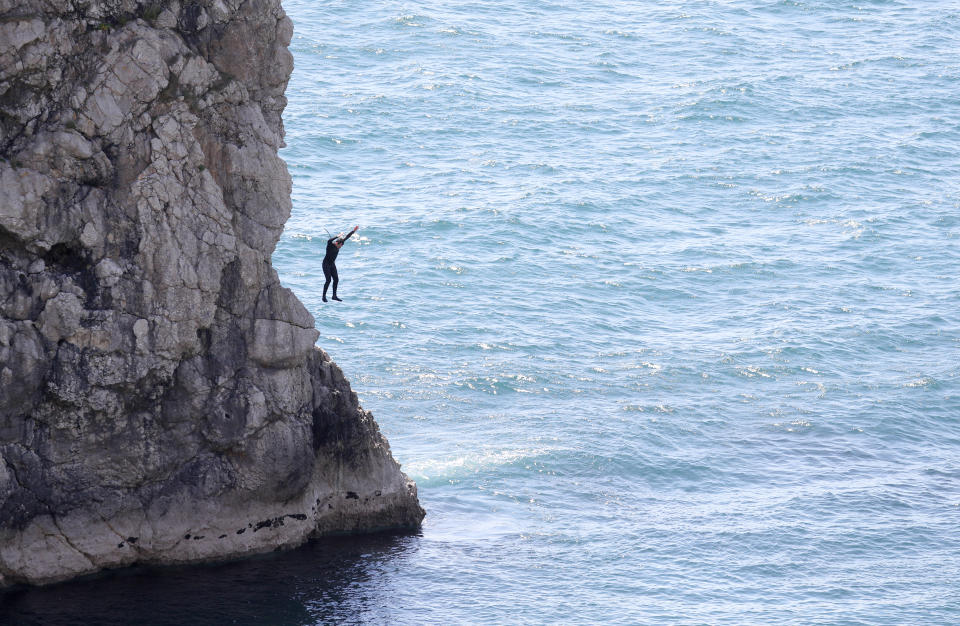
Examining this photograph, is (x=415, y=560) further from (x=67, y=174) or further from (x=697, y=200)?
(x=697, y=200)

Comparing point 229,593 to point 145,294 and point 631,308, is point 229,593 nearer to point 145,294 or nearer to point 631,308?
A: point 145,294

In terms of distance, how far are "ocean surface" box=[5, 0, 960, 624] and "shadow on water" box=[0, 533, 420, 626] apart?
0.44 ft

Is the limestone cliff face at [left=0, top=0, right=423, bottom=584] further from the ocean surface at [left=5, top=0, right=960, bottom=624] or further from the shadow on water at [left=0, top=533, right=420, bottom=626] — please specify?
the ocean surface at [left=5, top=0, right=960, bottom=624]

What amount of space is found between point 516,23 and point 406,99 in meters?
17.9

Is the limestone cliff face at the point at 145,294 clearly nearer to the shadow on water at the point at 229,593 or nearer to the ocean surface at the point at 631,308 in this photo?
the shadow on water at the point at 229,593

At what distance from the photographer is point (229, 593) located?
1984 inches

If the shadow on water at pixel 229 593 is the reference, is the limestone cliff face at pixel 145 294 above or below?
above

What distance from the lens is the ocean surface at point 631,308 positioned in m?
53.7

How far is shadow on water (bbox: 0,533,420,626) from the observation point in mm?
48219

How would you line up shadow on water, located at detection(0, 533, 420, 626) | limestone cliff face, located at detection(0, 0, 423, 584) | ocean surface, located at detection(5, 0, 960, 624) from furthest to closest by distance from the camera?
ocean surface, located at detection(5, 0, 960, 624) → shadow on water, located at detection(0, 533, 420, 626) → limestone cliff face, located at detection(0, 0, 423, 584)

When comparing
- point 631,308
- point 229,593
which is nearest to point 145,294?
point 229,593

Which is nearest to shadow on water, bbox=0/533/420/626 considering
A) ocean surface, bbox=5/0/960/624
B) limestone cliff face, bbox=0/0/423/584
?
ocean surface, bbox=5/0/960/624

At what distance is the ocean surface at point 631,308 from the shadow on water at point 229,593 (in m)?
0.13

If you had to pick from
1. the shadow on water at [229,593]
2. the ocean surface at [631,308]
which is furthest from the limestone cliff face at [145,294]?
the ocean surface at [631,308]
